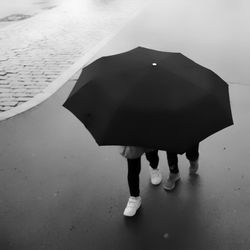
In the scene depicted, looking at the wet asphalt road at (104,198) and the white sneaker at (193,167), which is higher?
the white sneaker at (193,167)

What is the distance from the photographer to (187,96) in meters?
2.48

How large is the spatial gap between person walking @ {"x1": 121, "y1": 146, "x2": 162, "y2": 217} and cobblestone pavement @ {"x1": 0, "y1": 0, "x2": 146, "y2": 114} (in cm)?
310

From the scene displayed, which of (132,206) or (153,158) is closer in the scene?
(132,206)

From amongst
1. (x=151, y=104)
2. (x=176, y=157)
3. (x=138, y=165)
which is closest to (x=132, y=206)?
(x=138, y=165)

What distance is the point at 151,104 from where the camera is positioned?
240cm

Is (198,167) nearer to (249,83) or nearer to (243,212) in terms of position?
(243,212)

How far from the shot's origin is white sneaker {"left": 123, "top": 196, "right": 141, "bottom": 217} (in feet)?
12.1

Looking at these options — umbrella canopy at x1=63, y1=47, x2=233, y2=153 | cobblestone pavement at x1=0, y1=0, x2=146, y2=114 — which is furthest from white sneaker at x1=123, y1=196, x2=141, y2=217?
cobblestone pavement at x1=0, y1=0, x2=146, y2=114

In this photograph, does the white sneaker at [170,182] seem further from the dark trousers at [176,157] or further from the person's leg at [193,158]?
the person's leg at [193,158]

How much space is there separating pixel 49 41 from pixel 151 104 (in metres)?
8.12

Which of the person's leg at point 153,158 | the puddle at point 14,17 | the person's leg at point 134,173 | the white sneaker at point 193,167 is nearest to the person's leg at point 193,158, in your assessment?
the white sneaker at point 193,167

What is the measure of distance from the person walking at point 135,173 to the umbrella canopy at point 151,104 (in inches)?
26.2

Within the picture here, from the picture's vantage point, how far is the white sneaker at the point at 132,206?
3680 millimetres

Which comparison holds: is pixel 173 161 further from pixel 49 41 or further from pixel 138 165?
pixel 49 41
